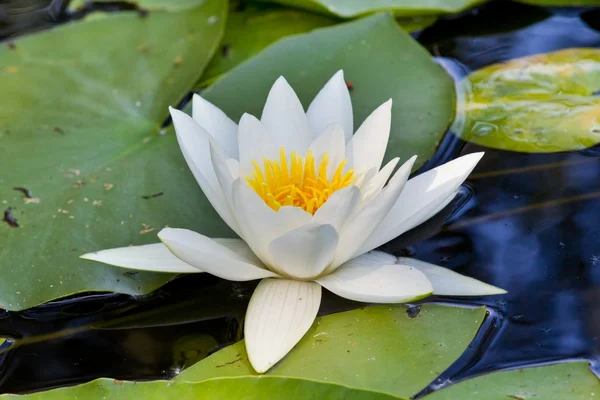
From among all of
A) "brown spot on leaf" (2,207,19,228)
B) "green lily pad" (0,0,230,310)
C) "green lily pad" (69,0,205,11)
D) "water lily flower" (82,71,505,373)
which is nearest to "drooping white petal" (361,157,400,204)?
"water lily flower" (82,71,505,373)

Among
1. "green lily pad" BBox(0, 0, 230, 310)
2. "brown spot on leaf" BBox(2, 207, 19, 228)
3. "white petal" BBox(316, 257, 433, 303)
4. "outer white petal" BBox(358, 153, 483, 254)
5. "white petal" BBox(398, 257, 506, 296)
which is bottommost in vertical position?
"brown spot on leaf" BBox(2, 207, 19, 228)

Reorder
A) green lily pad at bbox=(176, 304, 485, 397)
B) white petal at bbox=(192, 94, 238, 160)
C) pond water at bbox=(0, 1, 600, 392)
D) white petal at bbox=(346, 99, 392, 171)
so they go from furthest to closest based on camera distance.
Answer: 1. white petal at bbox=(192, 94, 238, 160)
2. white petal at bbox=(346, 99, 392, 171)
3. pond water at bbox=(0, 1, 600, 392)
4. green lily pad at bbox=(176, 304, 485, 397)

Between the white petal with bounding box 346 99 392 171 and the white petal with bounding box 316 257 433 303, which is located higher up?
the white petal with bounding box 346 99 392 171

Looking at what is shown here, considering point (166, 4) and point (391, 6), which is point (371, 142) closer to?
point (391, 6)

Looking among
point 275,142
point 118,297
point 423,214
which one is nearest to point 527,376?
point 423,214

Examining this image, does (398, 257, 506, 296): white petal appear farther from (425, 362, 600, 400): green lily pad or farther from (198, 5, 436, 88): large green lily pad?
(198, 5, 436, 88): large green lily pad

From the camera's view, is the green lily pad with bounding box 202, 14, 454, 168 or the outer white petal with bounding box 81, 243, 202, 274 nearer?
the outer white petal with bounding box 81, 243, 202, 274

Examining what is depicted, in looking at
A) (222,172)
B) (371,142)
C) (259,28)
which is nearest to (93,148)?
(222,172)
